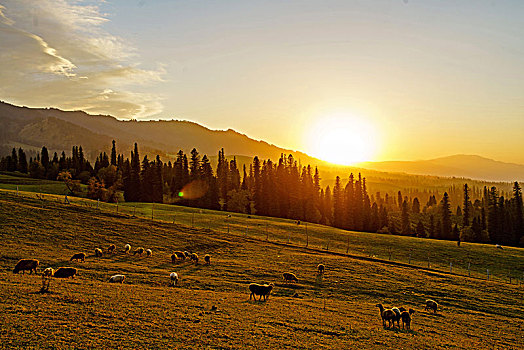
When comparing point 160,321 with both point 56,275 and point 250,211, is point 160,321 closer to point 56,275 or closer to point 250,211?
point 56,275

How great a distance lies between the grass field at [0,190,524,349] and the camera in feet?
62.3

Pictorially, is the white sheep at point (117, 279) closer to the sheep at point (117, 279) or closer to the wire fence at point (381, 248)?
the sheep at point (117, 279)

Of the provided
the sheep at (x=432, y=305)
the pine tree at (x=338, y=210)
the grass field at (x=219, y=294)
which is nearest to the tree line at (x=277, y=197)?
the pine tree at (x=338, y=210)

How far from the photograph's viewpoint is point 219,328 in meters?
20.5

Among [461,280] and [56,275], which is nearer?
[56,275]

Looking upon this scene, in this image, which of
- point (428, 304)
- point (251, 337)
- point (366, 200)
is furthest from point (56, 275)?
point (366, 200)

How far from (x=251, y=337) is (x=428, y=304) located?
21.8m

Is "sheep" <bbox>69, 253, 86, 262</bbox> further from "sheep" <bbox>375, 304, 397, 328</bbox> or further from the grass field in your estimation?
"sheep" <bbox>375, 304, 397, 328</bbox>

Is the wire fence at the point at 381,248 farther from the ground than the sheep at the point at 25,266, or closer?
closer

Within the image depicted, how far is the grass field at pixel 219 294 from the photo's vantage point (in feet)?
62.3

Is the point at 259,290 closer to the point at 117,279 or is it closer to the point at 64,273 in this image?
the point at 117,279

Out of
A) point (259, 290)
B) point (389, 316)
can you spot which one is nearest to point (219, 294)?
point (259, 290)

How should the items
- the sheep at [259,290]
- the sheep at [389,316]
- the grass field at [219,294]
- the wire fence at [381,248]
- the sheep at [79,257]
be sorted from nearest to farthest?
the grass field at [219,294]
the sheep at [389,316]
the sheep at [259,290]
the sheep at [79,257]
the wire fence at [381,248]

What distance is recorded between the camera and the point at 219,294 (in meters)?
29.9
